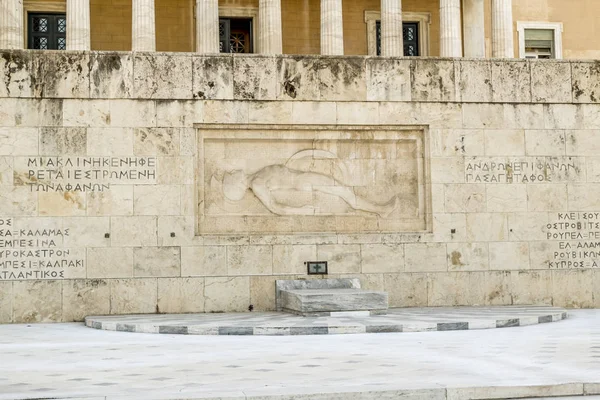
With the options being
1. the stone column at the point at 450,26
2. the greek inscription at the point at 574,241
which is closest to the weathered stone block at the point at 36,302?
the greek inscription at the point at 574,241

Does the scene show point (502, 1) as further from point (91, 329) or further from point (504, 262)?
point (91, 329)

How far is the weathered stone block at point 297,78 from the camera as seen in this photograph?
82.1ft

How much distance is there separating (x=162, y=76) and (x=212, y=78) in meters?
1.26

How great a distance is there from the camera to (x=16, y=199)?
23625 mm

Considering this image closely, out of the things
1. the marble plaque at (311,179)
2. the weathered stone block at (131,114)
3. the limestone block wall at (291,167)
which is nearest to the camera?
the limestone block wall at (291,167)

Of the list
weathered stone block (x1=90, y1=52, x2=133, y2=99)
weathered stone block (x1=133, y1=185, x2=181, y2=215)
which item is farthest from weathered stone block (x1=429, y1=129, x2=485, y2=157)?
weathered stone block (x1=90, y1=52, x2=133, y2=99)

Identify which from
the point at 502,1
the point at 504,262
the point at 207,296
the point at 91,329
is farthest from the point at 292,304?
the point at 502,1

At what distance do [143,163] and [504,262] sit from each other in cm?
969

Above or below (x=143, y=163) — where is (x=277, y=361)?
below

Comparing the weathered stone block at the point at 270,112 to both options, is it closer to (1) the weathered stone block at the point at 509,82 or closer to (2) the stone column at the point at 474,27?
(1) the weathered stone block at the point at 509,82

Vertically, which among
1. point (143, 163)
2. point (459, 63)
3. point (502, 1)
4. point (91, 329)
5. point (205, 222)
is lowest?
point (91, 329)

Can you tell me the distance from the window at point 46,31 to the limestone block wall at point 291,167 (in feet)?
Result: 80.1

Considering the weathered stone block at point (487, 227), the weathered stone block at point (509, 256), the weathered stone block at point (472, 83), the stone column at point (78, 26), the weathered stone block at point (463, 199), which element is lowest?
the weathered stone block at point (509, 256)

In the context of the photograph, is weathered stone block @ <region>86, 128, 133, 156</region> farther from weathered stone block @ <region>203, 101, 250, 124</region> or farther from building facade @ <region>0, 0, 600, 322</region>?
weathered stone block @ <region>203, 101, 250, 124</region>
